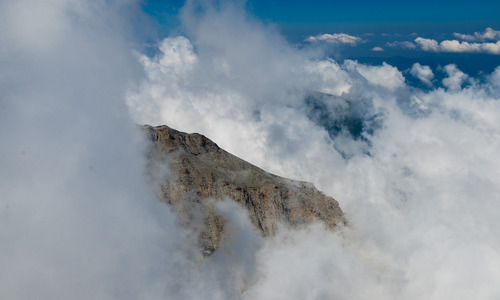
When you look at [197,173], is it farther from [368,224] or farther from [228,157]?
[368,224]

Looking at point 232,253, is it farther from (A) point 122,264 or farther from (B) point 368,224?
(B) point 368,224

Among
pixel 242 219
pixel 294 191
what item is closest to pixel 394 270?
pixel 294 191

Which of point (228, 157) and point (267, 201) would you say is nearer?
point (267, 201)

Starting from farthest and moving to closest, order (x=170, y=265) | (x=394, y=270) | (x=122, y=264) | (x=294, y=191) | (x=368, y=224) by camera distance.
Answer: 1. (x=368, y=224)
2. (x=394, y=270)
3. (x=294, y=191)
4. (x=170, y=265)
5. (x=122, y=264)

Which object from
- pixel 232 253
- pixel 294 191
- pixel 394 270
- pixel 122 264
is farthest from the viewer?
pixel 394 270

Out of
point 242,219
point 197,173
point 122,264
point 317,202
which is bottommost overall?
point 122,264

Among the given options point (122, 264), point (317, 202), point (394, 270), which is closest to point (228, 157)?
point (317, 202)

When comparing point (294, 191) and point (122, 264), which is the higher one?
point (294, 191)
